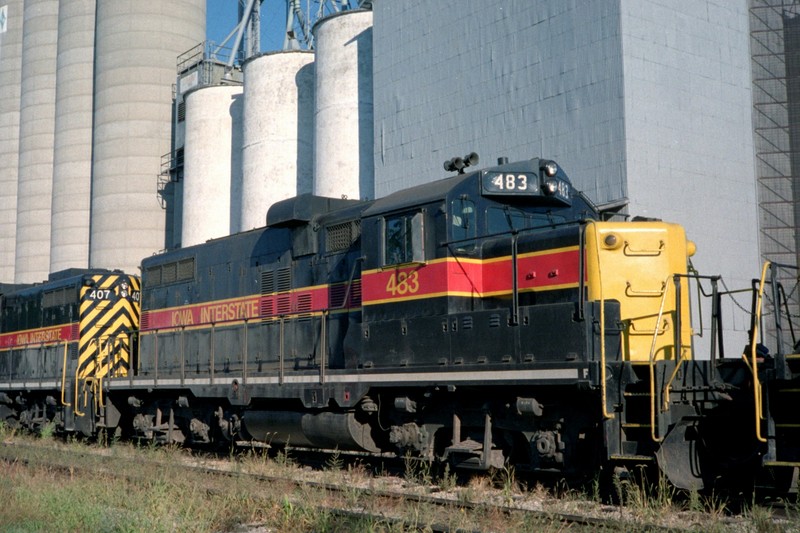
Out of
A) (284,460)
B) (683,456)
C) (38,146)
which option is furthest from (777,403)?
(38,146)

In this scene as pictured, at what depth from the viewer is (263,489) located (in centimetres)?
857

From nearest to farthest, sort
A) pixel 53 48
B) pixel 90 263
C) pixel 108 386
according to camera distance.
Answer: pixel 108 386 → pixel 90 263 → pixel 53 48

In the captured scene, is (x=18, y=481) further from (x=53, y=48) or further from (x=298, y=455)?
(x=53, y=48)

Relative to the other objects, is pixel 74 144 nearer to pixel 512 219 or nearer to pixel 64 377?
pixel 64 377

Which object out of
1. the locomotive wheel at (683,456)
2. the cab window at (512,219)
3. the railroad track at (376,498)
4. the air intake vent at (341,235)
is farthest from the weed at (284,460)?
the locomotive wheel at (683,456)

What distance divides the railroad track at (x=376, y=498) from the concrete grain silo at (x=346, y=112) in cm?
1449

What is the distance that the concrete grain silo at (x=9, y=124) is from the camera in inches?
1757

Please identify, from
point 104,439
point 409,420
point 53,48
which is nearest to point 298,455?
point 409,420

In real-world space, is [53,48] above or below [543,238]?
above

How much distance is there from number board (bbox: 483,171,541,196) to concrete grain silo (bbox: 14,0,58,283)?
38.1m

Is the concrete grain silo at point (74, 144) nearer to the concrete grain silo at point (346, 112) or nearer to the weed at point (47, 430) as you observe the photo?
the concrete grain silo at point (346, 112)

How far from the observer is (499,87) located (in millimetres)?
19062

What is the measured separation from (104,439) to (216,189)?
17860 mm

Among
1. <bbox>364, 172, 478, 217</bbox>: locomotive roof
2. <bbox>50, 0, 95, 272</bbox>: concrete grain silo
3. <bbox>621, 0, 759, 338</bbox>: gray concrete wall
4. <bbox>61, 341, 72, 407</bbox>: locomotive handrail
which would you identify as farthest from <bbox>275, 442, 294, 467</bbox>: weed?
<bbox>50, 0, 95, 272</bbox>: concrete grain silo
